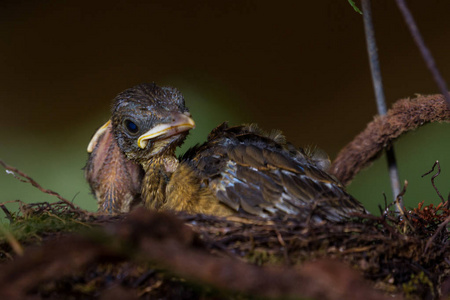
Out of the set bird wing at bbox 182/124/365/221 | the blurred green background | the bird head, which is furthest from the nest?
the blurred green background

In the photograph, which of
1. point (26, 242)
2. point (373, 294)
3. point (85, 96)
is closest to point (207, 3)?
point (85, 96)

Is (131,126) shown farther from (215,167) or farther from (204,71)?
(204,71)

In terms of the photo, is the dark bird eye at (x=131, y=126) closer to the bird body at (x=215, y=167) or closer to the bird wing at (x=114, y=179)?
the bird body at (x=215, y=167)

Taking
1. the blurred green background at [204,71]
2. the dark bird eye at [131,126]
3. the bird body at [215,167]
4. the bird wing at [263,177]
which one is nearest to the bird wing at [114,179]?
the bird body at [215,167]

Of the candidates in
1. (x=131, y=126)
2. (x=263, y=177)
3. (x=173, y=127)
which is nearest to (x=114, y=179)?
(x=131, y=126)

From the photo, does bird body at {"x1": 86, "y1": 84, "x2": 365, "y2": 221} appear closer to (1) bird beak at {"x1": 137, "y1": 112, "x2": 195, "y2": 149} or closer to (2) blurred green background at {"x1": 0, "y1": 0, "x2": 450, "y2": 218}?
(1) bird beak at {"x1": 137, "y1": 112, "x2": 195, "y2": 149}

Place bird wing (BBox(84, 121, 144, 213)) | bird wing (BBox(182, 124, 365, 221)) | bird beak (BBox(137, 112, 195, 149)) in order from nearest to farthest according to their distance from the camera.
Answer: bird wing (BBox(182, 124, 365, 221)) → bird beak (BBox(137, 112, 195, 149)) → bird wing (BBox(84, 121, 144, 213))

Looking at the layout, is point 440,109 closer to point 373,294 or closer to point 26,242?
point 373,294
